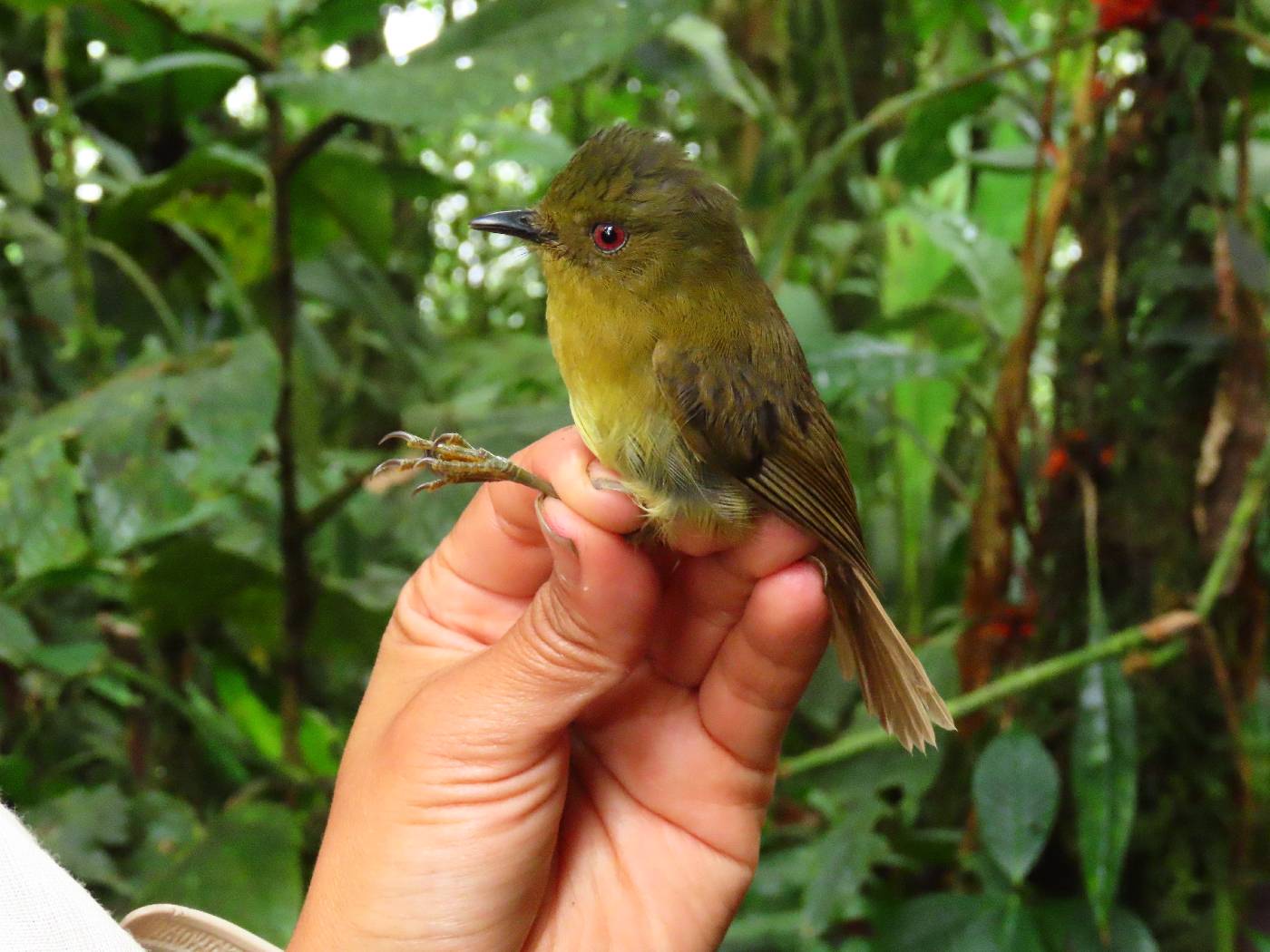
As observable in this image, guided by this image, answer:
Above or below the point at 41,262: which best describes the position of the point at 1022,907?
below

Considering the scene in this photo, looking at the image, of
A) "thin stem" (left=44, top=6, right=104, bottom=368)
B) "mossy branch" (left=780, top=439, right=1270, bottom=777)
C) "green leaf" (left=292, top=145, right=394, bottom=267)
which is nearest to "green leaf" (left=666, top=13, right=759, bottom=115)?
"green leaf" (left=292, top=145, right=394, bottom=267)

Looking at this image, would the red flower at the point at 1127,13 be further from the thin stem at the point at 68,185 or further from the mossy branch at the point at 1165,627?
the thin stem at the point at 68,185

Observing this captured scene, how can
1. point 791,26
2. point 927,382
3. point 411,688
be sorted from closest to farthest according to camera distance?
point 411,688
point 927,382
point 791,26

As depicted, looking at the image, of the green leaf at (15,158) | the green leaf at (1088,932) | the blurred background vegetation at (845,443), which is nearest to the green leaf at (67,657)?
the blurred background vegetation at (845,443)

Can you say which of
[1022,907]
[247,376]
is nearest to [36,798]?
[247,376]

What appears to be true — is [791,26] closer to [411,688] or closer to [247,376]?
[247,376]

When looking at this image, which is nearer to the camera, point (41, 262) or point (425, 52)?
point (425, 52)

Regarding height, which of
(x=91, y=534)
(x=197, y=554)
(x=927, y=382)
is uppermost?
(x=91, y=534)

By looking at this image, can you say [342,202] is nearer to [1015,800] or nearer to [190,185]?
[190,185]

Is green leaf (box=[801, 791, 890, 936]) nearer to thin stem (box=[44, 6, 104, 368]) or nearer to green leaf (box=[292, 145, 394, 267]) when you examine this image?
green leaf (box=[292, 145, 394, 267])
